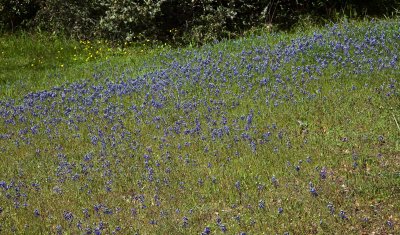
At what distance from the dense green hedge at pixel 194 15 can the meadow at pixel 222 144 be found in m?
2.83

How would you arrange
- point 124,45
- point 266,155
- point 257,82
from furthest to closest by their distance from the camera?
point 124,45 < point 257,82 < point 266,155

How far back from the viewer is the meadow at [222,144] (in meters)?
5.52

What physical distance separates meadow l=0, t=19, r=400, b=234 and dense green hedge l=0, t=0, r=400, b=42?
9.29 ft

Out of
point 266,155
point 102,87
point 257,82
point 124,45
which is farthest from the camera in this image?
point 124,45

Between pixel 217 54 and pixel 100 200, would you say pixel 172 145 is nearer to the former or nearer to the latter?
pixel 100 200

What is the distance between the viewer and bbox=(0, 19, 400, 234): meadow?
552 cm

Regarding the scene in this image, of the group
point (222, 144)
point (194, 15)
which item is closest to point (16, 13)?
point (194, 15)

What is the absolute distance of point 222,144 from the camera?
6871mm

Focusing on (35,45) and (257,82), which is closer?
(257,82)

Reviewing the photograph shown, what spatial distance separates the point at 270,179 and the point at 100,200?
5.93 ft

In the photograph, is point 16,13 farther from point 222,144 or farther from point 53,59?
point 222,144

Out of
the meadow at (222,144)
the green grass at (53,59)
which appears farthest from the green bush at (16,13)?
the meadow at (222,144)

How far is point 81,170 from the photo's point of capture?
6.99 m

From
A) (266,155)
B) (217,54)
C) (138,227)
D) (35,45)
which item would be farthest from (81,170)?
A: (35,45)
